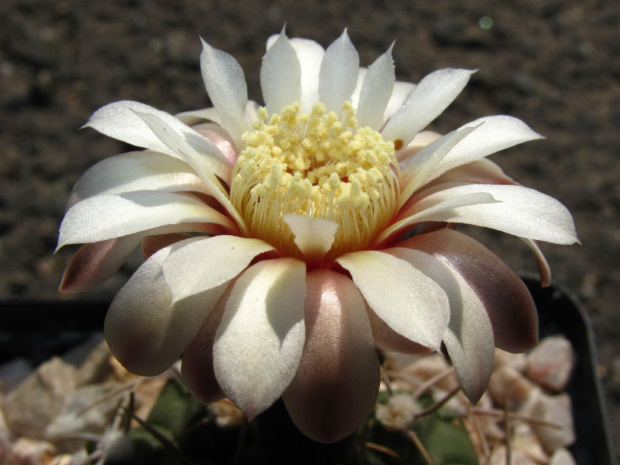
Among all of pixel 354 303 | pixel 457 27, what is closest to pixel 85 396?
pixel 354 303

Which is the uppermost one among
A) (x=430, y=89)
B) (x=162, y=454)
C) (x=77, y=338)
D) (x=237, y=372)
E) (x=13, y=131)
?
(x=430, y=89)

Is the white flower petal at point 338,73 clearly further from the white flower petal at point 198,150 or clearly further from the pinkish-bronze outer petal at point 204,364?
the pinkish-bronze outer petal at point 204,364

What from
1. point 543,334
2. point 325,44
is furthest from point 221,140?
point 325,44

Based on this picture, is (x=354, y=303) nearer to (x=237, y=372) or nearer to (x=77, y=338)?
(x=237, y=372)

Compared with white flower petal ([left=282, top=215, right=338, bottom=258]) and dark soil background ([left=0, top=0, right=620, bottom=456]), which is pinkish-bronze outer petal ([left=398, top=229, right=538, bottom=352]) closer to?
white flower petal ([left=282, top=215, right=338, bottom=258])

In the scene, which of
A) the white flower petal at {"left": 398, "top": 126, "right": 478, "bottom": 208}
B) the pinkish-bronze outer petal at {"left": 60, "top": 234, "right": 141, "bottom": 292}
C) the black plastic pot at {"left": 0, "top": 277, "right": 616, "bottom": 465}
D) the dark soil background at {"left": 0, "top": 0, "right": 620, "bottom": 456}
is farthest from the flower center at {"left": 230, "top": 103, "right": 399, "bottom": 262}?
the dark soil background at {"left": 0, "top": 0, "right": 620, "bottom": 456}

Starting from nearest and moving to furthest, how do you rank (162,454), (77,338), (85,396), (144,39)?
(162,454) < (85,396) < (77,338) < (144,39)

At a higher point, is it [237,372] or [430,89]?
[430,89]

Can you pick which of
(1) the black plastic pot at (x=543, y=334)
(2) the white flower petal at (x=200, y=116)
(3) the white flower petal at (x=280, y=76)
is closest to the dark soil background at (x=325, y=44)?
(1) the black plastic pot at (x=543, y=334)
